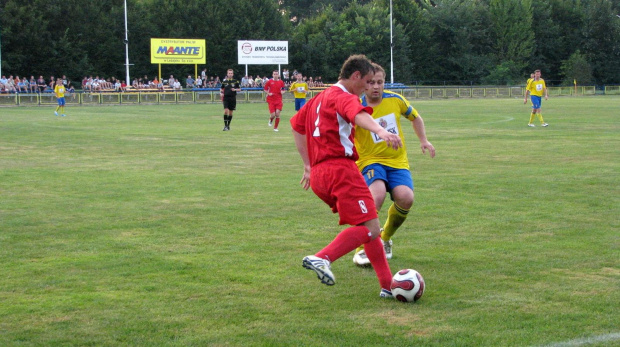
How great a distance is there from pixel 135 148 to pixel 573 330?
14.4 metres

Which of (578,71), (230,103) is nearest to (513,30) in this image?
(578,71)

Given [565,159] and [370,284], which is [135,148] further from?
[370,284]

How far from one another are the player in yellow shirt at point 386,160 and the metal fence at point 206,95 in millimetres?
42473

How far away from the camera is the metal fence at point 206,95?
46.8 meters

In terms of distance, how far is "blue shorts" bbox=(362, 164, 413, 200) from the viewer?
6.81m

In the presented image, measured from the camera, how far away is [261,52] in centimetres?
6050

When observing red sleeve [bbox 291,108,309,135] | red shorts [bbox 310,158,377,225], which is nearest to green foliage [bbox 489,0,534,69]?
red sleeve [bbox 291,108,309,135]

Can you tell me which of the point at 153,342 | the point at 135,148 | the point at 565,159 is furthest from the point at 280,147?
the point at 153,342

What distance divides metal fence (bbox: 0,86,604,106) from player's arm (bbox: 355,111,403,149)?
44200 mm

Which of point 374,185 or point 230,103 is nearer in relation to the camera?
point 374,185

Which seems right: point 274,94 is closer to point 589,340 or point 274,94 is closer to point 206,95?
point 589,340

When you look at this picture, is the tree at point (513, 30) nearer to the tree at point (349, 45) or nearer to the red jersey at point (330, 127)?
the tree at point (349, 45)

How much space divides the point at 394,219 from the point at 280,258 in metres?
1.09

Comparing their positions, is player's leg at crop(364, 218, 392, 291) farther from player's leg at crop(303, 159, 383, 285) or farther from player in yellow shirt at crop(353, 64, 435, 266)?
player in yellow shirt at crop(353, 64, 435, 266)
